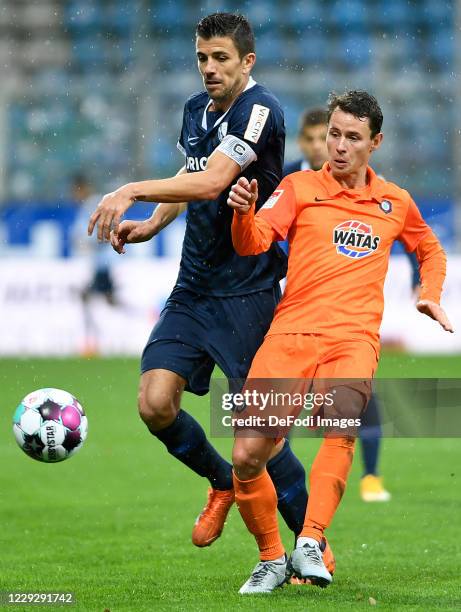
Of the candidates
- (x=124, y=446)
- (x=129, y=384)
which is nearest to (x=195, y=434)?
(x=124, y=446)

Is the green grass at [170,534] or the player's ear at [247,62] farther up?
the player's ear at [247,62]

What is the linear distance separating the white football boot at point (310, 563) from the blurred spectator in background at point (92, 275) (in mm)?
10466

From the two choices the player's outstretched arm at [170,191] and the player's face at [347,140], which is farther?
the player's face at [347,140]

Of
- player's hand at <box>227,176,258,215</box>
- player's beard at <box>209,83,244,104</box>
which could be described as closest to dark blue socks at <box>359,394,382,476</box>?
player's beard at <box>209,83,244,104</box>

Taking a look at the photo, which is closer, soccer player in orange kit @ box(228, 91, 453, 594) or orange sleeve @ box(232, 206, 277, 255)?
orange sleeve @ box(232, 206, 277, 255)

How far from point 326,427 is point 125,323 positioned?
35.4 ft

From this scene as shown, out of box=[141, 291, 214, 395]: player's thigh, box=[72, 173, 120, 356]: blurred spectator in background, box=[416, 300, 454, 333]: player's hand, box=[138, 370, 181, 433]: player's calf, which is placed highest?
box=[416, 300, 454, 333]: player's hand

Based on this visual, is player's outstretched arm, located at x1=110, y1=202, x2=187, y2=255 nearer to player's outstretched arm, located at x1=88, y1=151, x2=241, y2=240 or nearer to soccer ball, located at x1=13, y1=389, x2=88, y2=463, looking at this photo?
player's outstretched arm, located at x1=88, y1=151, x2=241, y2=240

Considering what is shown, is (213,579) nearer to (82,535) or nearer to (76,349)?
(82,535)

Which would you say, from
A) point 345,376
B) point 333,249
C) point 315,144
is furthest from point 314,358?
point 315,144

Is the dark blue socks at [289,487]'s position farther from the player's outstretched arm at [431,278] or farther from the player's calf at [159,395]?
the player's outstretched arm at [431,278]

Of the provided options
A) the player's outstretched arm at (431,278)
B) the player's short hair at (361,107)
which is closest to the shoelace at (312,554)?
the player's outstretched arm at (431,278)

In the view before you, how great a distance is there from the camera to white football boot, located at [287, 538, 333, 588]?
4.52m

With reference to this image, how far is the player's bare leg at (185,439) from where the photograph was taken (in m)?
5.28
